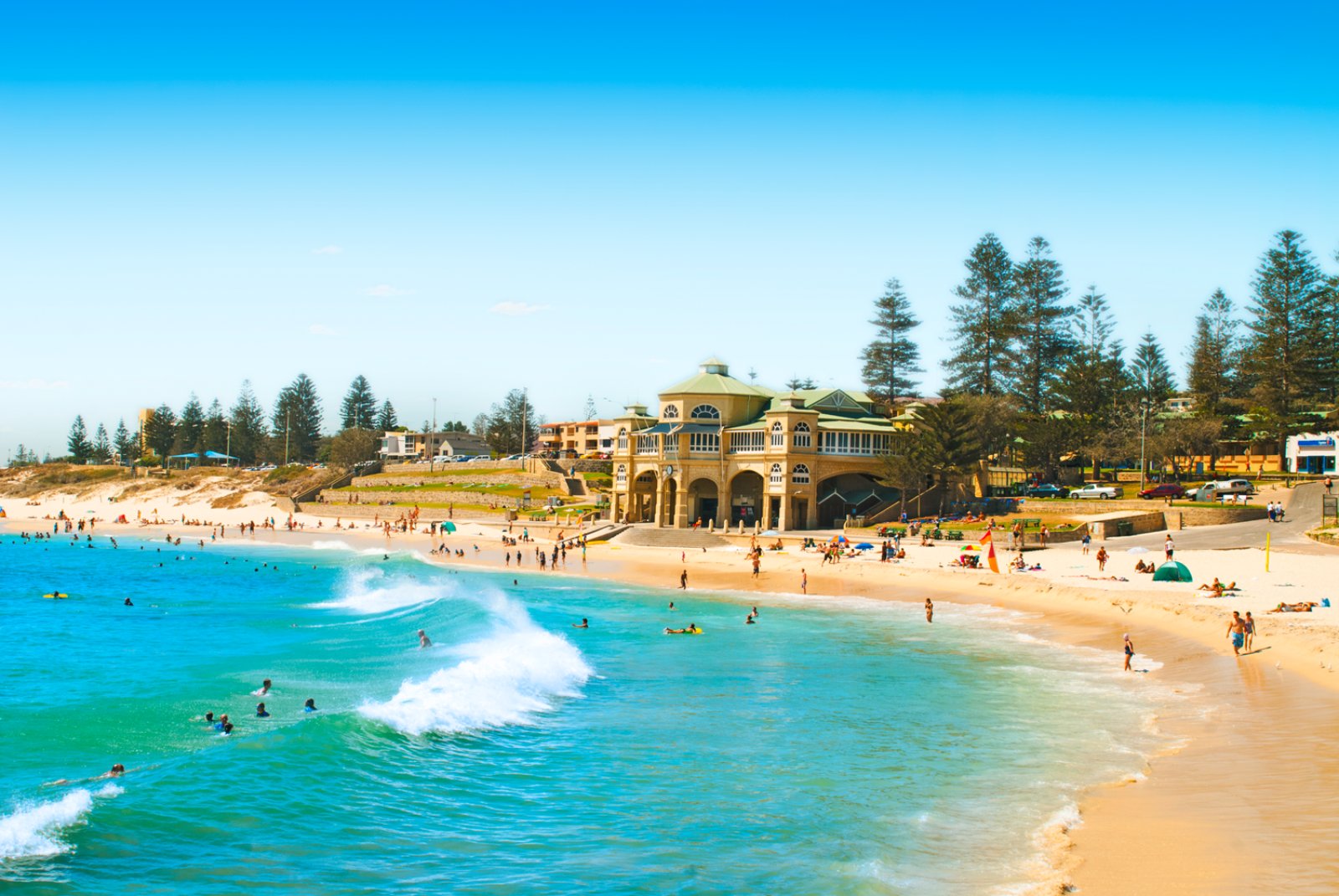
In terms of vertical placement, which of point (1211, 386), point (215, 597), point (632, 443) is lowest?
point (215, 597)

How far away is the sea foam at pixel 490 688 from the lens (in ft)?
61.7

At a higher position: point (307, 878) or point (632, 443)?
point (632, 443)

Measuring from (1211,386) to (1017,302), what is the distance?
624 inches

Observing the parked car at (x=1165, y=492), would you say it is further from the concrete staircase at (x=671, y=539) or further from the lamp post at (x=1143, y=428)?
the concrete staircase at (x=671, y=539)

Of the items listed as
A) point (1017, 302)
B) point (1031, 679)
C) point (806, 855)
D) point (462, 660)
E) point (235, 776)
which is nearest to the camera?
point (806, 855)

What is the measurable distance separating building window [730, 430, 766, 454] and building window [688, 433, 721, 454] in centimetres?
94

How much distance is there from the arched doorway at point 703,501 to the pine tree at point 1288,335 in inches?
1378

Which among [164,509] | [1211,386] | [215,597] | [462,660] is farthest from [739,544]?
[164,509]

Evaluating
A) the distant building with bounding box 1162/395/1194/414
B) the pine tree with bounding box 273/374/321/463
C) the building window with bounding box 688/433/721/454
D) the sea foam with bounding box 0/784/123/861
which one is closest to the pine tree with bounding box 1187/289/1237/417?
the distant building with bounding box 1162/395/1194/414

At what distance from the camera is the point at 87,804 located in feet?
44.1

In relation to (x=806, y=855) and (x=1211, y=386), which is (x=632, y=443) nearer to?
(x=1211, y=386)

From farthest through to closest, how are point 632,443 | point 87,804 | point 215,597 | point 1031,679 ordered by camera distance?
point 632,443 < point 215,597 < point 1031,679 < point 87,804

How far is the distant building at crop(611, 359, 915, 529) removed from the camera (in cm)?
5922

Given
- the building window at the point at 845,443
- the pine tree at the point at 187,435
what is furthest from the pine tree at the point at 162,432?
the building window at the point at 845,443
